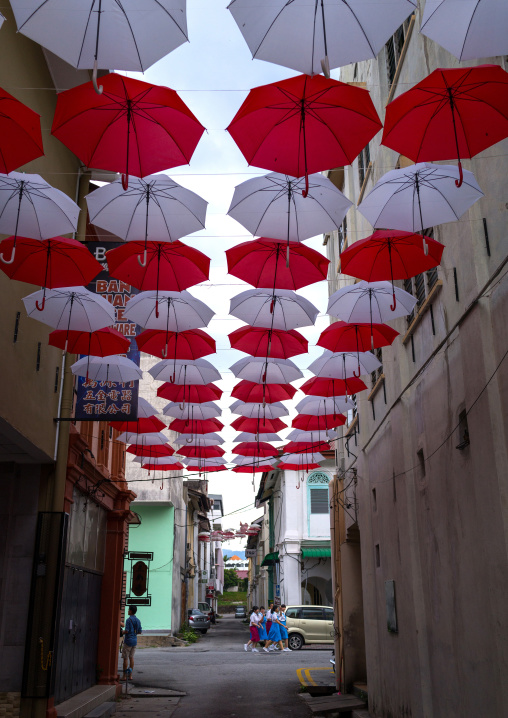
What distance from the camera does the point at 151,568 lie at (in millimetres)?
29234

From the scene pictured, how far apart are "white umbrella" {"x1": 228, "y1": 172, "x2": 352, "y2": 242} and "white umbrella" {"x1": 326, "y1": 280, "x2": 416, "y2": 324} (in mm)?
1387

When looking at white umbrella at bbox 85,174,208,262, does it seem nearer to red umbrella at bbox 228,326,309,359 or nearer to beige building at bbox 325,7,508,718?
beige building at bbox 325,7,508,718

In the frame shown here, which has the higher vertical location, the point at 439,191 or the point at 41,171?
the point at 41,171

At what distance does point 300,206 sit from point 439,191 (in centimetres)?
183

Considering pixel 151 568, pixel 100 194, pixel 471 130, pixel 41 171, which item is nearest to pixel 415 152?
pixel 471 130

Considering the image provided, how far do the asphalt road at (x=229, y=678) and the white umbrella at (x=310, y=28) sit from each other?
1127cm

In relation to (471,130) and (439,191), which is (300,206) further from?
(471,130)

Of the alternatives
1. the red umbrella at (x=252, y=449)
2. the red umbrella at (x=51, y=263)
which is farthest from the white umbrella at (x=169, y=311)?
the red umbrella at (x=252, y=449)

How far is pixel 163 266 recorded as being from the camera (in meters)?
9.11

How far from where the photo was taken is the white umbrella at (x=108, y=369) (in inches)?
436

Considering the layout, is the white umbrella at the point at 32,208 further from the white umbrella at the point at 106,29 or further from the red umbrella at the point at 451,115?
the red umbrella at the point at 451,115

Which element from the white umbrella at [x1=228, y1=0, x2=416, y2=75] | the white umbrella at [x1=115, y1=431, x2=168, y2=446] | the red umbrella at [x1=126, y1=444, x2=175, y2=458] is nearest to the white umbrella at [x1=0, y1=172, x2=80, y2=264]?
the white umbrella at [x1=228, y1=0, x2=416, y2=75]

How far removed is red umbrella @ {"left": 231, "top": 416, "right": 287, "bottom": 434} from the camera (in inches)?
629

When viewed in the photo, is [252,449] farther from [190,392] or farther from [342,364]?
[342,364]
